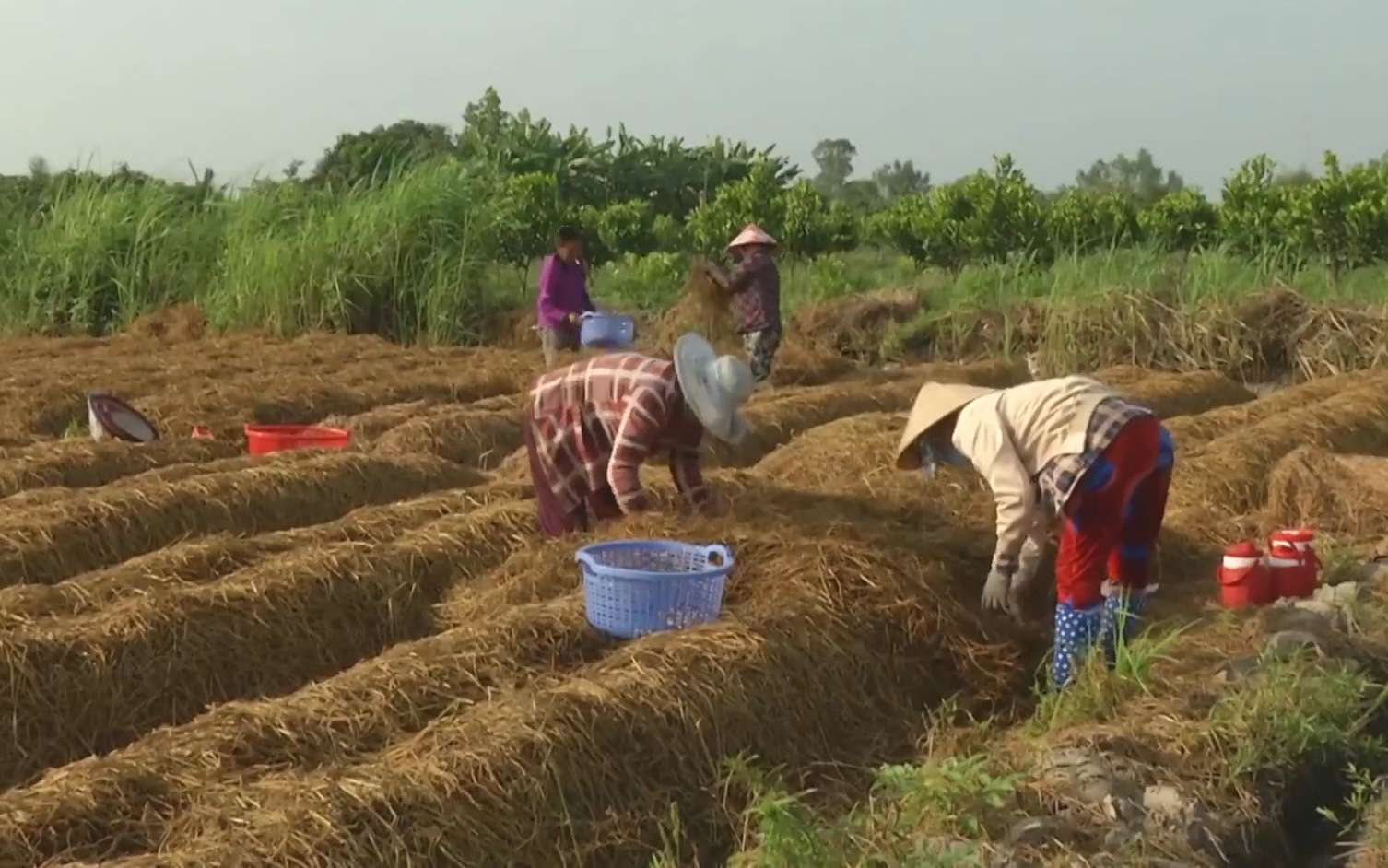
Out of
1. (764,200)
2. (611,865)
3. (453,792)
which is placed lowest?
(611,865)

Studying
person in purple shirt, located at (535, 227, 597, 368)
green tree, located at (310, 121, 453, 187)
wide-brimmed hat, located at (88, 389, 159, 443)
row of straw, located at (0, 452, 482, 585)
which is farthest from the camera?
green tree, located at (310, 121, 453, 187)

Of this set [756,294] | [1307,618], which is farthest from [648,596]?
[756,294]

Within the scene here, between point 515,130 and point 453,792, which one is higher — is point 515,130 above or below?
above

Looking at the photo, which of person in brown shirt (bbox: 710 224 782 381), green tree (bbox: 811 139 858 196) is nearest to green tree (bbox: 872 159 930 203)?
green tree (bbox: 811 139 858 196)

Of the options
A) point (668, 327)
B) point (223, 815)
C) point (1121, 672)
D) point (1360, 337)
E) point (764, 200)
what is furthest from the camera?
point (764, 200)

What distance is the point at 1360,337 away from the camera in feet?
40.5

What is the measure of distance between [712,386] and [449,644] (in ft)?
4.05

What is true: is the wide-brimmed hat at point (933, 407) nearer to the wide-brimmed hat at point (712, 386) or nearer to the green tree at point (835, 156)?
the wide-brimmed hat at point (712, 386)

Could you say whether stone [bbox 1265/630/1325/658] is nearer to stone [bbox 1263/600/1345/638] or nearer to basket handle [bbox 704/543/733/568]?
stone [bbox 1263/600/1345/638]

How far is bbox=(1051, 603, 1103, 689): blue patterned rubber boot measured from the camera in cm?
460

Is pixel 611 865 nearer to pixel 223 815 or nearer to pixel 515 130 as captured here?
pixel 223 815

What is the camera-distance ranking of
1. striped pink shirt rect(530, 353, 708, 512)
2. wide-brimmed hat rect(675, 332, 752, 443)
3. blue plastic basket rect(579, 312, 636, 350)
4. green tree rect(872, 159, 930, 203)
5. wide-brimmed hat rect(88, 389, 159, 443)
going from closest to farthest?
wide-brimmed hat rect(675, 332, 752, 443), striped pink shirt rect(530, 353, 708, 512), wide-brimmed hat rect(88, 389, 159, 443), blue plastic basket rect(579, 312, 636, 350), green tree rect(872, 159, 930, 203)

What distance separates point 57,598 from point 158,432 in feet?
12.5

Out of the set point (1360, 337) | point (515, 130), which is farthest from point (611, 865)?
point (515, 130)
